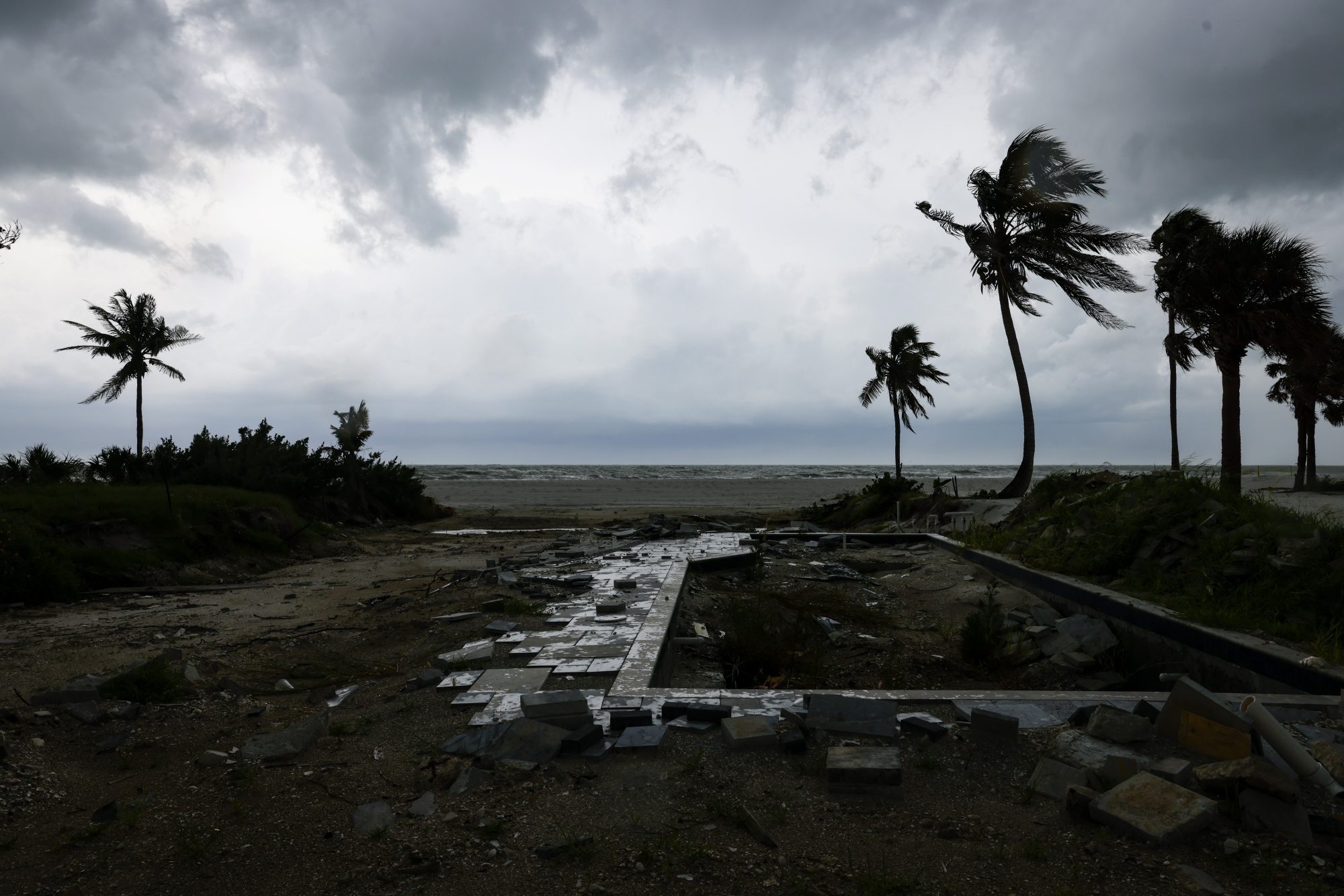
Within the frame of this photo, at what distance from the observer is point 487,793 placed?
2.91m

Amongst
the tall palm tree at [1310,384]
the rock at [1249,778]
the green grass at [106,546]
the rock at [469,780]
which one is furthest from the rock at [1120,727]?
the tall palm tree at [1310,384]

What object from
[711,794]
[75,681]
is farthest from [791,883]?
[75,681]

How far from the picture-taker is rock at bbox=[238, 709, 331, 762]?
3.30 meters

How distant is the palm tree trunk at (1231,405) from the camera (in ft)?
50.5

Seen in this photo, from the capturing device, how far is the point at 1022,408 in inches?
685

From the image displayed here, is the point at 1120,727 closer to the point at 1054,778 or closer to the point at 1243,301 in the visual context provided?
the point at 1054,778

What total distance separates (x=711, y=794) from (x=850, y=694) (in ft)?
4.06

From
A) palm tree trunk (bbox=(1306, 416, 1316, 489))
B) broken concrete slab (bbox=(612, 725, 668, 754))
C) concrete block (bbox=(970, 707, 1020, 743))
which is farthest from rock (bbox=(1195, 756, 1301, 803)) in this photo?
palm tree trunk (bbox=(1306, 416, 1316, 489))

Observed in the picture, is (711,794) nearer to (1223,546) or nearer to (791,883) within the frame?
(791,883)

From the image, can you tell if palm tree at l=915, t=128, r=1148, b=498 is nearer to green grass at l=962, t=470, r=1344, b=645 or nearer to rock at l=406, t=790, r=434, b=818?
green grass at l=962, t=470, r=1344, b=645

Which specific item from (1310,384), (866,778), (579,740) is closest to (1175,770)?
(866,778)

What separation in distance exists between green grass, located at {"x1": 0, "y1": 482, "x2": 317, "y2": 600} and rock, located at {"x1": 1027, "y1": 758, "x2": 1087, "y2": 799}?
1030 cm

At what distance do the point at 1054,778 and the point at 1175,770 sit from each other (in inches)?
16.4

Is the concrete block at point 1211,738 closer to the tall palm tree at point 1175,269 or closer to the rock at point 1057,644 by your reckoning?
the rock at point 1057,644
